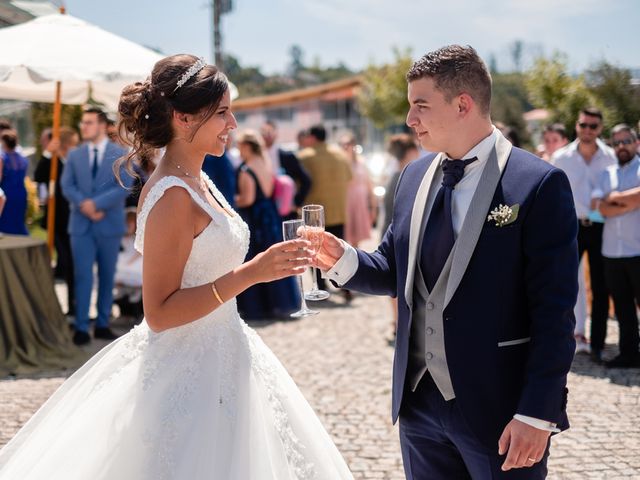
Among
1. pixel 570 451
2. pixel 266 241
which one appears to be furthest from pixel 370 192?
pixel 570 451

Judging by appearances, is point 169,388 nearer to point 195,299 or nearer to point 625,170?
point 195,299

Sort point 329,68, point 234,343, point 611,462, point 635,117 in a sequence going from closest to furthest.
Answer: point 234,343 → point 611,462 → point 635,117 → point 329,68

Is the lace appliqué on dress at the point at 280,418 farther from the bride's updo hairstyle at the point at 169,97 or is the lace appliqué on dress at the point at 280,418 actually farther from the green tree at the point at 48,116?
the green tree at the point at 48,116

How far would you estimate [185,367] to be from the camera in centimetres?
275

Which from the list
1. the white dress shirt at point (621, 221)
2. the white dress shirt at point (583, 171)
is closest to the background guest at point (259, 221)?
the white dress shirt at point (583, 171)

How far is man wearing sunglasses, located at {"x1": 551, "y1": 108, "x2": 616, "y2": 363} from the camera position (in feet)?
23.0

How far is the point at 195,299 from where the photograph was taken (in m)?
2.63

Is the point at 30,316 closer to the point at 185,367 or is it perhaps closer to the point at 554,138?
the point at 185,367

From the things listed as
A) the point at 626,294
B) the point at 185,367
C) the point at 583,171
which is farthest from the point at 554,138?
the point at 185,367

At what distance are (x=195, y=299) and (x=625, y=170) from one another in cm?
531

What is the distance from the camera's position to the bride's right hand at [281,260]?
262 cm

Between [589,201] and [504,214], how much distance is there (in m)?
5.10

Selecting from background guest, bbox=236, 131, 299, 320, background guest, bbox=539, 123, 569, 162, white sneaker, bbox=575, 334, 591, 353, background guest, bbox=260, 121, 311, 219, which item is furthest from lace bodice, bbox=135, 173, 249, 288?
background guest, bbox=260, 121, 311, 219

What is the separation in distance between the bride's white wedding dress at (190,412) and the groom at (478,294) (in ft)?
1.52
